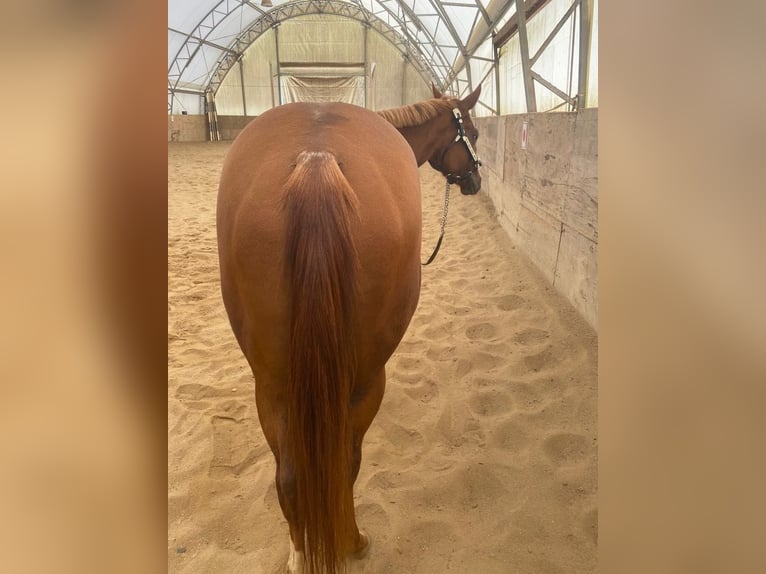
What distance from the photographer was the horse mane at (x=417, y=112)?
78.2 inches

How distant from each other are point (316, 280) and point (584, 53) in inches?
82.4

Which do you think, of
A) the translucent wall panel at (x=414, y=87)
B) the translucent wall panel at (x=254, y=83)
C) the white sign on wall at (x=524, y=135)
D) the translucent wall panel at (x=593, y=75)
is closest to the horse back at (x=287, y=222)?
the translucent wall panel at (x=593, y=75)

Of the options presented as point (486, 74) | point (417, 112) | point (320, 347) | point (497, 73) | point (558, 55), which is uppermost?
point (486, 74)

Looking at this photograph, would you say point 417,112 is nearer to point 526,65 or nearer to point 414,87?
point 526,65

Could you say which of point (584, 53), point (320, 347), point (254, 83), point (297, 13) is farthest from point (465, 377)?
point (297, 13)

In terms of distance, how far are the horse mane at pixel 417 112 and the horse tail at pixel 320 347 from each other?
48.1 inches

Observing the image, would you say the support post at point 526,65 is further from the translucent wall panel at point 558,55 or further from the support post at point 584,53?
the support post at point 584,53

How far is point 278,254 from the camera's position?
861 millimetres

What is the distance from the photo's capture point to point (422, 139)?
2.11m

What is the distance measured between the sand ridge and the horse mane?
81cm

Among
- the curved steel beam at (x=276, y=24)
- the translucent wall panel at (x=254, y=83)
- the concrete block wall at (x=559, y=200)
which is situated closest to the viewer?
the concrete block wall at (x=559, y=200)

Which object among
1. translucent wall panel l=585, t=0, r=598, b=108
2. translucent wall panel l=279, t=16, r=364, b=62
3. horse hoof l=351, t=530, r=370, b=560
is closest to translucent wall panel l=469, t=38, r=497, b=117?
translucent wall panel l=279, t=16, r=364, b=62
